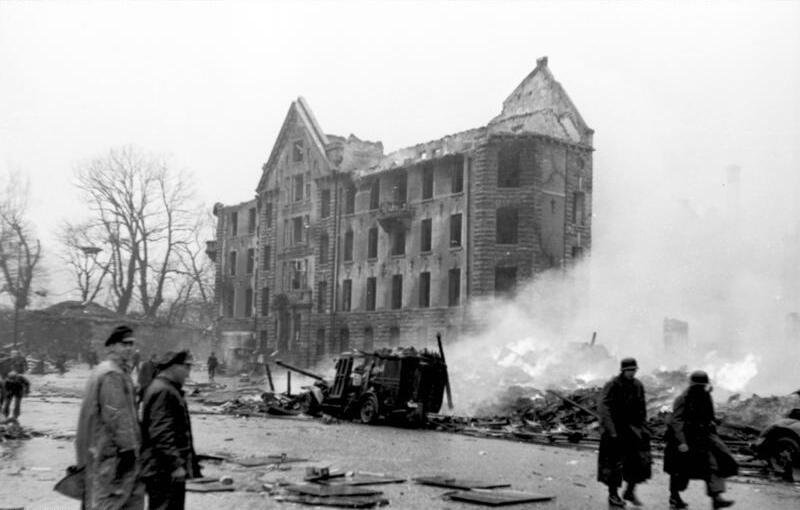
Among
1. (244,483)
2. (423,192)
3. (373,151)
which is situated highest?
(373,151)

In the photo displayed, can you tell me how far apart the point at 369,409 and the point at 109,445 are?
17.7 metres

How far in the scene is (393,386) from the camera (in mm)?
23094

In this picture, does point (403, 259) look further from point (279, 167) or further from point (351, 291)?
point (279, 167)

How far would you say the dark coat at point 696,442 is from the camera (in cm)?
968

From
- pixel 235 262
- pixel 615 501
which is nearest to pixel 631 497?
pixel 615 501

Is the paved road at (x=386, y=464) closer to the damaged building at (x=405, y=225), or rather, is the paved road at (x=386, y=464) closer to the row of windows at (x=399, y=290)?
the row of windows at (x=399, y=290)

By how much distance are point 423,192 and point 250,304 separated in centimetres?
2031

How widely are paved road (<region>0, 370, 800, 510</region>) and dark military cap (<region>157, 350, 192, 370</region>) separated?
320 cm

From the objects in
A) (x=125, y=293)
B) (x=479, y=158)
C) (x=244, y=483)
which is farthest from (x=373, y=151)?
(x=244, y=483)

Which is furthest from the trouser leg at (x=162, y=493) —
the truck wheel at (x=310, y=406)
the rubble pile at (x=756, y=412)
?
the truck wheel at (x=310, y=406)

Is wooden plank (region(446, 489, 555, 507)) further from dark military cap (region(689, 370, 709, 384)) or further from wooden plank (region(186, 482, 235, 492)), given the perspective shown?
wooden plank (region(186, 482, 235, 492))

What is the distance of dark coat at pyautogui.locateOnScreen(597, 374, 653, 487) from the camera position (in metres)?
10.2

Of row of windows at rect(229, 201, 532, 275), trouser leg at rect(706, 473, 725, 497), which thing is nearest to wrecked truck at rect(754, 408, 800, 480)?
trouser leg at rect(706, 473, 725, 497)

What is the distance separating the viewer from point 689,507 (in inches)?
400
